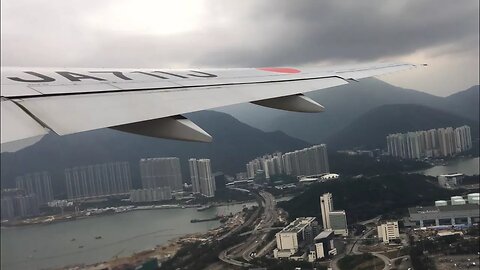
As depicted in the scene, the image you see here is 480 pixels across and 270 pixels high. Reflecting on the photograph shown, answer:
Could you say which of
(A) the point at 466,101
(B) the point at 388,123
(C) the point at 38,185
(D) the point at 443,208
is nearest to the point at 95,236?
(C) the point at 38,185

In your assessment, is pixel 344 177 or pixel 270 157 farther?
pixel 270 157

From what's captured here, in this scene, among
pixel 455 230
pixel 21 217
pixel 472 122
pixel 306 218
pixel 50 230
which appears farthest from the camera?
pixel 472 122

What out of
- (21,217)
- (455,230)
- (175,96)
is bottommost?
(455,230)

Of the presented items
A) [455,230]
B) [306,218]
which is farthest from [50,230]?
[455,230]

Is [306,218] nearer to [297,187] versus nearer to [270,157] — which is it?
[297,187]

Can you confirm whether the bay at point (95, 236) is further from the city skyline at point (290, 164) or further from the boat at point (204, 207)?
the city skyline at point (290, 164)

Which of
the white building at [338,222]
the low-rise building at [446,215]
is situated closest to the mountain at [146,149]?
the white building at [338,222]

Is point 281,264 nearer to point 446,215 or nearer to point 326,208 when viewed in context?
point 326,208
